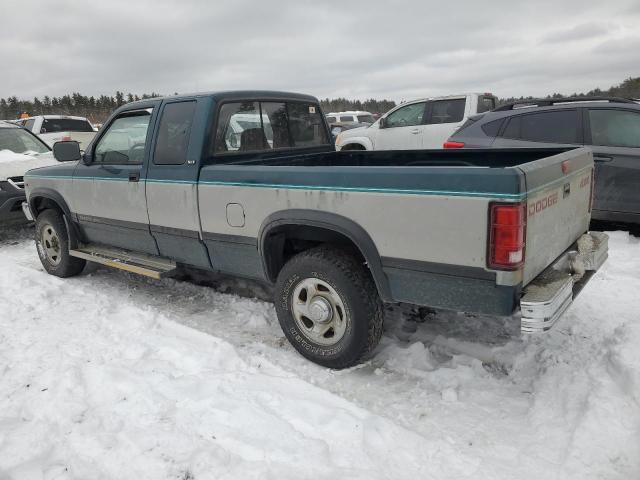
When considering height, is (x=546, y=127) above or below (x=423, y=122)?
below

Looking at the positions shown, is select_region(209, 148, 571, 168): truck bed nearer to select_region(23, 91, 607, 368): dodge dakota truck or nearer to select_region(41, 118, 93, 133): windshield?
select_region(23, 91, 607, 368): dodge dakota truck

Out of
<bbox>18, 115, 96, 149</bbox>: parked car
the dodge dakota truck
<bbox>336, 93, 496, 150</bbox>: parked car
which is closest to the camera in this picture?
the dodge dakota truck

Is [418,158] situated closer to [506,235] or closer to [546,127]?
[506,235]

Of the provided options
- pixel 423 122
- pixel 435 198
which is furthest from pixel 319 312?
pixel 423 122

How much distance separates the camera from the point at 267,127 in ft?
13.9

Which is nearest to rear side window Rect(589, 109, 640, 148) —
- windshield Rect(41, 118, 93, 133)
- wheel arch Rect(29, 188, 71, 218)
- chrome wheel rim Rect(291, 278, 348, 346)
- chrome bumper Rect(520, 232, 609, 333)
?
chrome bumper Rect(520, 232, 609, 333)

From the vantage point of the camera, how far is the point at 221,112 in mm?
3799

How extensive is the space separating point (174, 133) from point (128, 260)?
1.40 m

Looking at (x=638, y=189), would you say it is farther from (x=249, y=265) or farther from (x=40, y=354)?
(x=40, y=354)

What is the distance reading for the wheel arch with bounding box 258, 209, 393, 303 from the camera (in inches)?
115

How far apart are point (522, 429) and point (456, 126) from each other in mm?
7921

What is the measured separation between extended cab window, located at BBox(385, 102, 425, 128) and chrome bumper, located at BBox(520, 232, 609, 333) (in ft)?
23.4

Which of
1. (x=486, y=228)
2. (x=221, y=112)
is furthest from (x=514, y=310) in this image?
(x=221, y=112)

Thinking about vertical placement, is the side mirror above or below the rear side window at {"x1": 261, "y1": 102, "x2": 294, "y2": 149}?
below
